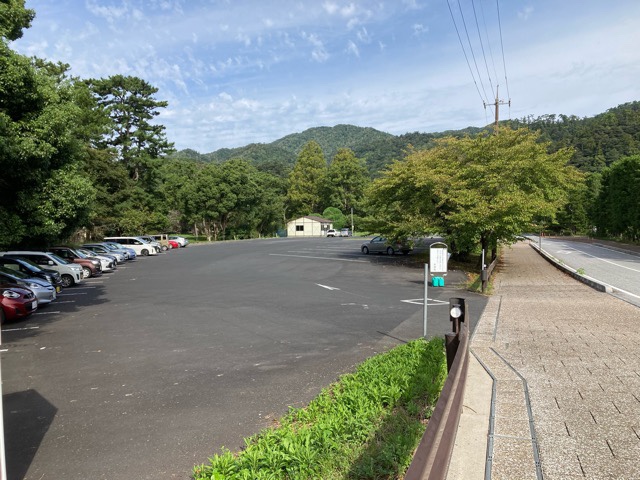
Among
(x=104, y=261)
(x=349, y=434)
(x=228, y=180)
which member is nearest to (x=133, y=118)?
(x=228, y=180)

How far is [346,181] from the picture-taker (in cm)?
9131

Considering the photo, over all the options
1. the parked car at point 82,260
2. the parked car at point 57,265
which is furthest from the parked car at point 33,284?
the parked car at point 82,260

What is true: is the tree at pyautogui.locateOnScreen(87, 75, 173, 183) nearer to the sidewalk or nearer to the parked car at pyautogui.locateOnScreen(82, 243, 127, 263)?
the parked car at pyautogui.locateOnScreen(82, 243, 127, 263)

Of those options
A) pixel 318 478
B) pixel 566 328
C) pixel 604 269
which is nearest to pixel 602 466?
pixel 318 478

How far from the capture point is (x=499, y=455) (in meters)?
3.92

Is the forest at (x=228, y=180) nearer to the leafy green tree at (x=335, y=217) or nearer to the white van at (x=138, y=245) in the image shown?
the leafy green tree at (x=335, y=217)

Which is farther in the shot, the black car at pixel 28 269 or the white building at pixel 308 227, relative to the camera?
the white building at pixel 308 227

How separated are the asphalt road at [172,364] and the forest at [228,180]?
12.9 ft

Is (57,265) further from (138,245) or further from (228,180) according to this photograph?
(228,180)

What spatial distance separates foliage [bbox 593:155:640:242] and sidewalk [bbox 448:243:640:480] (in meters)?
36.7

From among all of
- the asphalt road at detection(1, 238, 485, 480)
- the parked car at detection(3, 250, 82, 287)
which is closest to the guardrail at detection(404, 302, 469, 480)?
the asphalt road at detection(1, 238, 485, 480)

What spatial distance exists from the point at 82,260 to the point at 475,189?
20.9m

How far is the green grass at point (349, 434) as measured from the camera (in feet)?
12.4

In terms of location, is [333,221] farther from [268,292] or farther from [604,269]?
[268,292]
